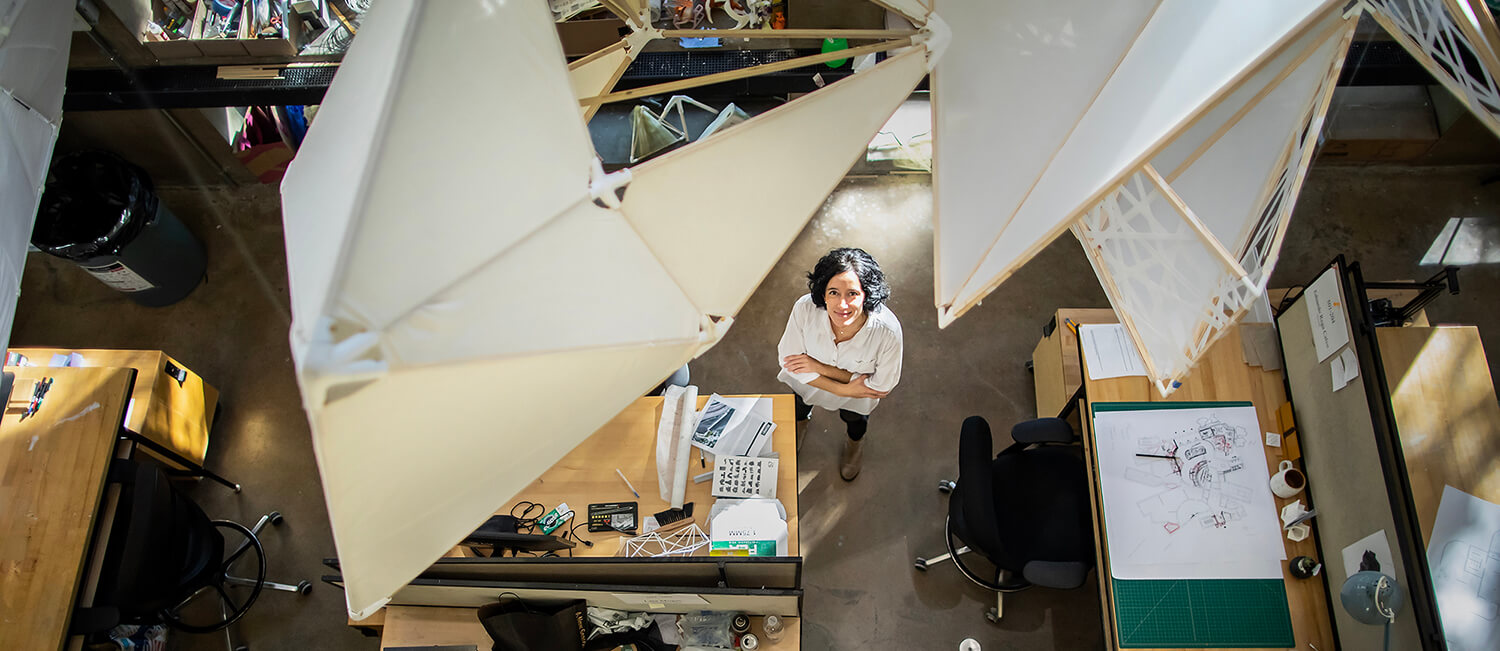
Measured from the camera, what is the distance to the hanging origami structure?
124 cm

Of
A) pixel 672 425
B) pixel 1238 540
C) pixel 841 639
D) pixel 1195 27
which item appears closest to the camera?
pixel 1195 27

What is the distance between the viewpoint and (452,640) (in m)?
2.67

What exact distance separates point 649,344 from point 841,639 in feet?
8.59

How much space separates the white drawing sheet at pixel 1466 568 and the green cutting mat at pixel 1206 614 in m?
0.40

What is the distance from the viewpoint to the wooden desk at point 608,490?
2682 millimetres

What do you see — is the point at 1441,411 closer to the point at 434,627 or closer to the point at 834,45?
the point at 834,45

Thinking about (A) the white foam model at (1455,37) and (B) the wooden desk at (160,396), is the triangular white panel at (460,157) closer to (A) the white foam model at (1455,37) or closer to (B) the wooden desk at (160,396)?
(A) the white foam model at (1455,37)

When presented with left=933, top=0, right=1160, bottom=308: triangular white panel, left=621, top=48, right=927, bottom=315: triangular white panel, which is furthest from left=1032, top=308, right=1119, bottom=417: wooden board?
left=621, top=48, right=927, bottom=315: triangular white panel

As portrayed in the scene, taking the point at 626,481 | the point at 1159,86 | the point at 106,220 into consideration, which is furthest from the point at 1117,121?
the point at 106,220

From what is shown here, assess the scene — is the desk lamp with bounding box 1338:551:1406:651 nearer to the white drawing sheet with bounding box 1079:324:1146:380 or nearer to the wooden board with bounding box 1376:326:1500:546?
the wooden board with bounding box 1376:326:1500:546

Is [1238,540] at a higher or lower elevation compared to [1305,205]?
lower

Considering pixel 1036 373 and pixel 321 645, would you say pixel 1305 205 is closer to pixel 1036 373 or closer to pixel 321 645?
pixel 1036 373

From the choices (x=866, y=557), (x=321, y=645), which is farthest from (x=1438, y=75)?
(x=321, y=645)

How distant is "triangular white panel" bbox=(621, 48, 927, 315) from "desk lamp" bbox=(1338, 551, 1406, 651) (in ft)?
6.17
